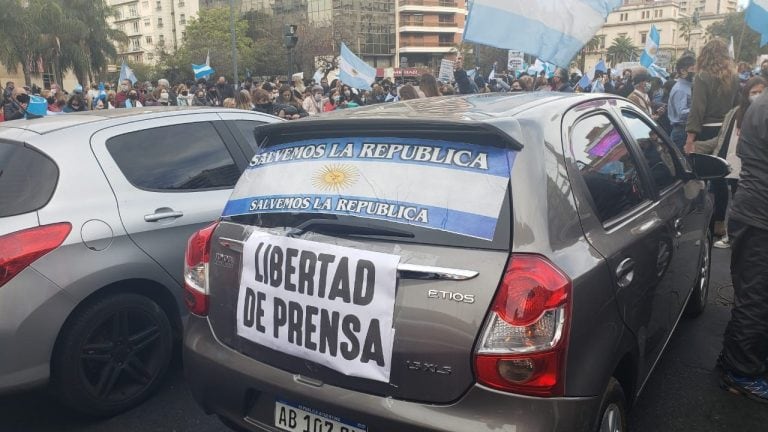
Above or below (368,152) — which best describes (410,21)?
above

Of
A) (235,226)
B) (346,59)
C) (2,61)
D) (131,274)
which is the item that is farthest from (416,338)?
(2,61)

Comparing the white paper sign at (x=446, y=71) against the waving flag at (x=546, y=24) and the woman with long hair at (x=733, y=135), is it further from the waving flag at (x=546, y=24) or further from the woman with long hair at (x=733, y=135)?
the woman with long hair at (x=733, y=135)

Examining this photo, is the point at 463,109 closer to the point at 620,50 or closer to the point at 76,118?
the point at 76,118

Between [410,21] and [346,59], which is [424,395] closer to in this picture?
[346,59]

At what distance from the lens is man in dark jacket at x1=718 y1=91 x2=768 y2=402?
3.11 meters

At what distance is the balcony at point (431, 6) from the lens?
271 ft

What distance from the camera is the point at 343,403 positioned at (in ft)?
6.65

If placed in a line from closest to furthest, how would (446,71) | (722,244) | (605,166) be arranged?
1. (605,166)
2. (722,244)
3. (446,71)

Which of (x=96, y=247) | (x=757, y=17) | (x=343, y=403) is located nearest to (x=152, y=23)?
(x=757, y=17)

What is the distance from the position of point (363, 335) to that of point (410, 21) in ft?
287

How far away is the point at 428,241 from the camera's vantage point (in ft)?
6.47

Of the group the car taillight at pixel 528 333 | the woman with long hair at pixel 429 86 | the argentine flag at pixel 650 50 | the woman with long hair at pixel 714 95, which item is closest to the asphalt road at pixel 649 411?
the car taillight at pixel 528 333

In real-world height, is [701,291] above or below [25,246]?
below

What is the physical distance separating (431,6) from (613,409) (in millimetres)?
87602
